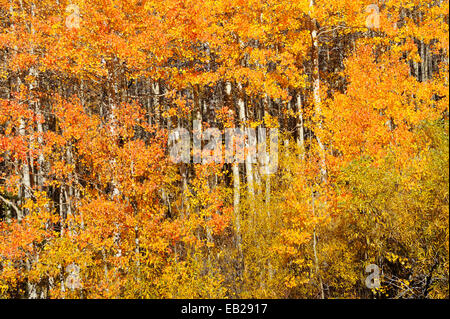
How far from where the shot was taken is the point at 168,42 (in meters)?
16.1

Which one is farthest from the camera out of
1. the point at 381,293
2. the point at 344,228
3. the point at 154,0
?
the point at 154,0

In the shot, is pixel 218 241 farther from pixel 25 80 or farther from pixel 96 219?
pixel 25 80

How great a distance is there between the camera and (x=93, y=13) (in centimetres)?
1516

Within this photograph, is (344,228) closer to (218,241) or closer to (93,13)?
(218,241)

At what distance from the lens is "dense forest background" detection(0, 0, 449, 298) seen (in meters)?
11.7

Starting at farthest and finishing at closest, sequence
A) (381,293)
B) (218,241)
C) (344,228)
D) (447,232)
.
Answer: (218,241) < (344,228) < (381,293) < (447,232)

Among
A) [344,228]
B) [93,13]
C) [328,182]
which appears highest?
[93,13]

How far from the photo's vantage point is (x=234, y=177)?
16.8m

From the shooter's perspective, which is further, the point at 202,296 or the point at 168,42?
the point at 168,42

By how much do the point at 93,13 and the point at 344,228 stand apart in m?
12.0

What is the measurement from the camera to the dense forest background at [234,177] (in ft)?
38.2

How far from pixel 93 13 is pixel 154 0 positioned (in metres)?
2.45
